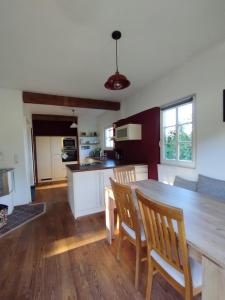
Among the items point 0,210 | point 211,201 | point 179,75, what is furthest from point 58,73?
point 211,201

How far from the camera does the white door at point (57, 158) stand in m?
5.86

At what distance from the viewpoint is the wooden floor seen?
A: 140 cm

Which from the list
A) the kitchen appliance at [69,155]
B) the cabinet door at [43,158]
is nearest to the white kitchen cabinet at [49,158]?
the cabinet door at [43,158]

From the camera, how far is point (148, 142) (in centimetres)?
332

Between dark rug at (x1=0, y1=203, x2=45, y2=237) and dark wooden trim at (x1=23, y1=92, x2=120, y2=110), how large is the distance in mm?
2251

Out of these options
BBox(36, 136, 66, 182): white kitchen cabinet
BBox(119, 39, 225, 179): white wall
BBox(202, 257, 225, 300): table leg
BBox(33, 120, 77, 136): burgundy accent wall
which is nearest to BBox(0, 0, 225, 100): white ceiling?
BBox(119, 39, 225, 179): white wall

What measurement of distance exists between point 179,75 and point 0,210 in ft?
11.6

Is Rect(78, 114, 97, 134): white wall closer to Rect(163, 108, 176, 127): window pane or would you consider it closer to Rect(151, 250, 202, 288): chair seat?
Rect(163, 108, 176, 127): window pane

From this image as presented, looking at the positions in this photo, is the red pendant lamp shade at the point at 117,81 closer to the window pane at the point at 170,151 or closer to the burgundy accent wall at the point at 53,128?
the window pane at the point at 170,151

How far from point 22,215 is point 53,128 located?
3.61 metres

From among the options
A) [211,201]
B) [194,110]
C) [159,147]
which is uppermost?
[194,110]

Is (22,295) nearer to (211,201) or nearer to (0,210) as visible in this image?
(0,210)

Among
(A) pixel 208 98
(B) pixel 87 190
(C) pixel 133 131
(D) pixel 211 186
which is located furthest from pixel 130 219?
(C) pixel 133 131

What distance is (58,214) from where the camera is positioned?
3037 millimetres
